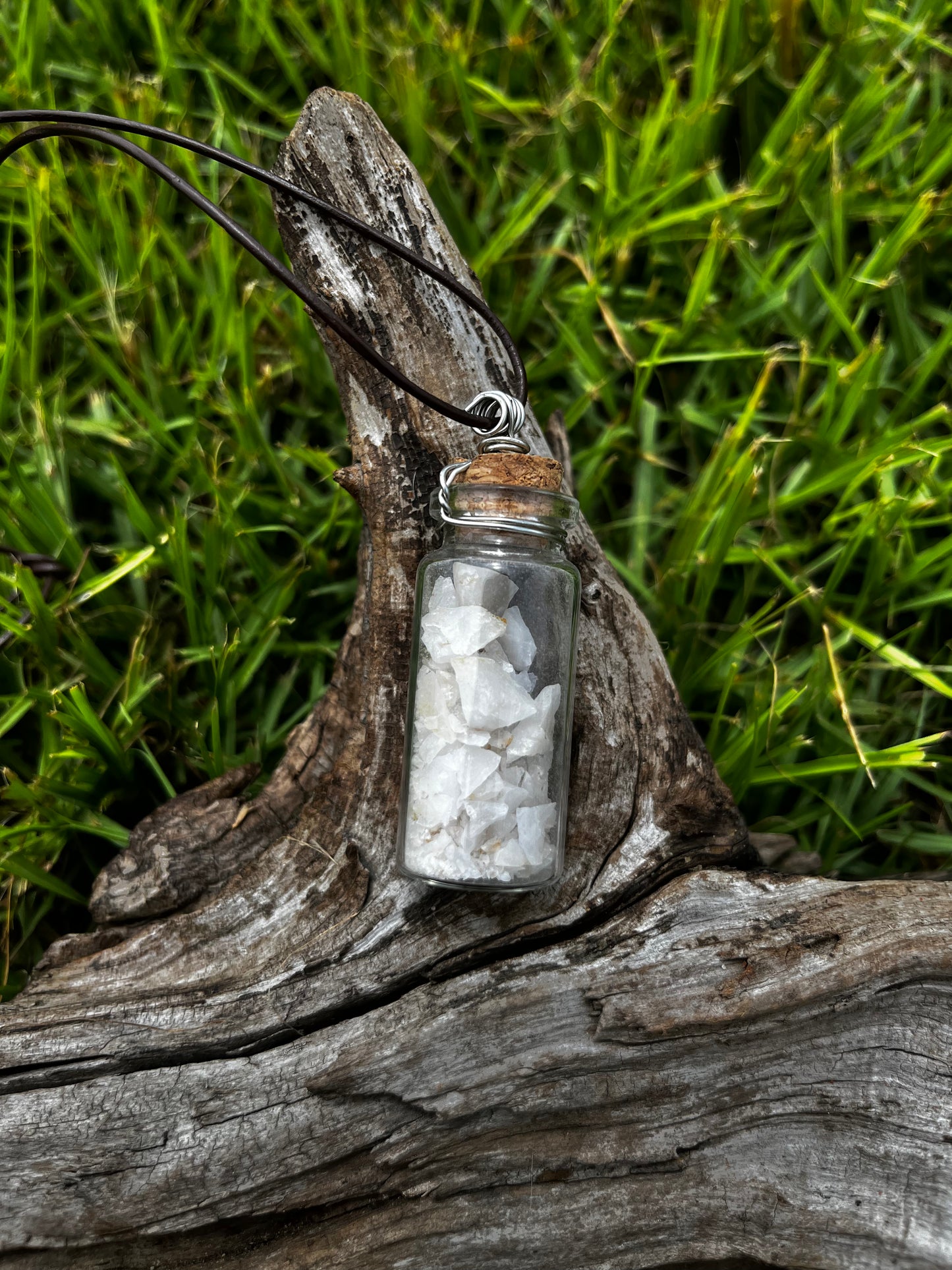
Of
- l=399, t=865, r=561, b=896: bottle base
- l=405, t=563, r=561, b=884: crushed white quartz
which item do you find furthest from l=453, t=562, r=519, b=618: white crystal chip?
l=399, t=865, r=561, b=896: bottle base

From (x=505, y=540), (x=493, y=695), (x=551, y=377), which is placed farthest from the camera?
(x=551, y=377)

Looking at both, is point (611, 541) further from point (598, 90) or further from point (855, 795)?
point (598, 90)

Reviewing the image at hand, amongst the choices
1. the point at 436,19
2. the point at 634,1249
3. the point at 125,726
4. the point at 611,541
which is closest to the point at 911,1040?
the point at 634,1249

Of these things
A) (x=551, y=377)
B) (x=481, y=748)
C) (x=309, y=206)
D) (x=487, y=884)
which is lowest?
(x=487, y=884)

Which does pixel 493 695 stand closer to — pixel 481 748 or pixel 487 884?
pixel 481 748

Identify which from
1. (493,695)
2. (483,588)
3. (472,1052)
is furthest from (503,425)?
(472,1052)

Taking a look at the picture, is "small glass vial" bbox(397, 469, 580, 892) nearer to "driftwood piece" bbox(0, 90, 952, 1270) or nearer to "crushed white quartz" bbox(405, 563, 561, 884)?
"crushed white quartz" bbox(405, 563, 561, 884)

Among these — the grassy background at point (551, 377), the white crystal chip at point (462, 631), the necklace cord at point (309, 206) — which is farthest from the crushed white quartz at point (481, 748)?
the grassy background at point (551, 377)
